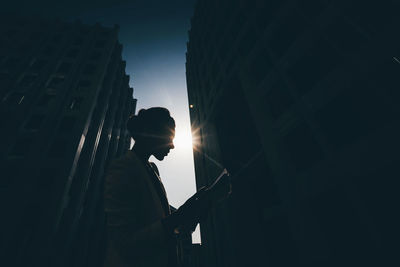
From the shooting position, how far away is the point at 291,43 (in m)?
5.92

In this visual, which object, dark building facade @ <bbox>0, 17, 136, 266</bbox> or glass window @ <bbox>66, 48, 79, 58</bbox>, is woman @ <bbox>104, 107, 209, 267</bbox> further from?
glass window @ <bbox>66, 48, 79, 58</bbox>

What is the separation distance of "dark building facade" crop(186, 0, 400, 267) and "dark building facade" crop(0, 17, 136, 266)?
19.4 meters

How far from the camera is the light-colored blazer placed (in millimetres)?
1156

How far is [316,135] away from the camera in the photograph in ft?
14.0

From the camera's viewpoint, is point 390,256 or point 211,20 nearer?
point 390,256

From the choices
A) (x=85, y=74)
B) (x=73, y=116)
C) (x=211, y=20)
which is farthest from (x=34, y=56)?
(x=211, y=20)

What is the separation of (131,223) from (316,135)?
456 cm

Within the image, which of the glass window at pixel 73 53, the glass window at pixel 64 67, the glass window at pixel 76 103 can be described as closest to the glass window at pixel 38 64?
the glass window at pixel 64 67

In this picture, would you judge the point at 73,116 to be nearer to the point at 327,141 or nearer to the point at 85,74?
the point at 85,74

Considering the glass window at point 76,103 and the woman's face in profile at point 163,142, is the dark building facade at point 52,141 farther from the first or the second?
the woman's face in profile at point 163,142

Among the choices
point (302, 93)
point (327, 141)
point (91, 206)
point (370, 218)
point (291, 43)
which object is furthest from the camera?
point (91, 206)

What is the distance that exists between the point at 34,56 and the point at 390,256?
44.2 metres

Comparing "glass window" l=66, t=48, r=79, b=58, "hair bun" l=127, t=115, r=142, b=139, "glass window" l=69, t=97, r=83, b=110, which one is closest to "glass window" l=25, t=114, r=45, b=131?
"glass window" l=69, t=97, r=83, b=110

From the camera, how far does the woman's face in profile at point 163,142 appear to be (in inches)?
70.4
